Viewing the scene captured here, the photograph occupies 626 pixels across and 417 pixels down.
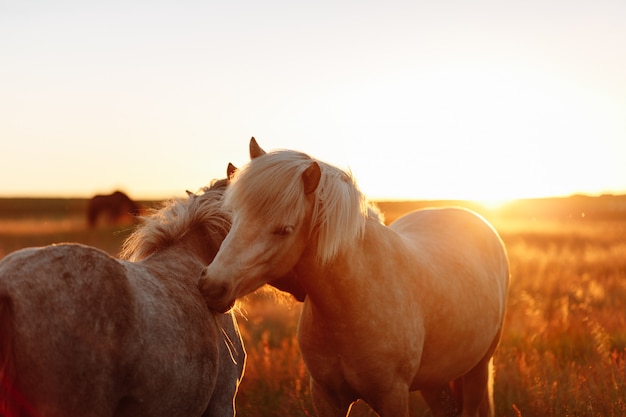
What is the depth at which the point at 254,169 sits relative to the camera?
3.01 m

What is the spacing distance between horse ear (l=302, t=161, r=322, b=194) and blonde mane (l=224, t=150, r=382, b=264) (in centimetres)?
4

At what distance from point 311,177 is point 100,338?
124cm

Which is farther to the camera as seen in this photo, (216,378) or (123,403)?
(216,378)

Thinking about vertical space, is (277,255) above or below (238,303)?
above

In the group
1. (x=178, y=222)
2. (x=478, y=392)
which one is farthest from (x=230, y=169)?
(x=478, y=392)

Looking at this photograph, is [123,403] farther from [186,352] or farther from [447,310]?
[447,310]

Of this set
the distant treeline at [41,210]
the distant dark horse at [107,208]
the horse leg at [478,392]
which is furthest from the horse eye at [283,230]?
the distant treeline at [41,210]

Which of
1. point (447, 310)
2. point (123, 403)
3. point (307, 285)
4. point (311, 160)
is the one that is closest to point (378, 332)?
point (307, 285)

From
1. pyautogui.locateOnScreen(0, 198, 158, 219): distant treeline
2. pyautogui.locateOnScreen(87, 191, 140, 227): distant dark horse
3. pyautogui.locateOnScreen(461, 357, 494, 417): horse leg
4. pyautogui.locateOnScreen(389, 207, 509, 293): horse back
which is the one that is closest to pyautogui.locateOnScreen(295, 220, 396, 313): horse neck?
pyautogui.locateOnScreen(389, 207, 509, 293): horse back

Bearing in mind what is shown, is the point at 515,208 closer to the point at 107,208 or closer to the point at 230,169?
the point at 107,208

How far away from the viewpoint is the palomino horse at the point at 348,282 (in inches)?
113

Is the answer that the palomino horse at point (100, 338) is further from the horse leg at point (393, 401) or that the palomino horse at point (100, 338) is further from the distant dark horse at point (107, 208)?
the distant dark horse at point (107, 208)

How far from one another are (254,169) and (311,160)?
1.02ft

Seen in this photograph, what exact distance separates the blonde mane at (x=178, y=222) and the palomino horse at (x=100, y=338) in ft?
1.06
